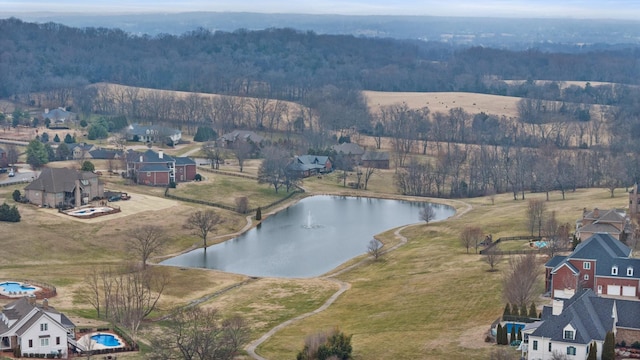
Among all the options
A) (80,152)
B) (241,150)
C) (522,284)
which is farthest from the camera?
(241,150)

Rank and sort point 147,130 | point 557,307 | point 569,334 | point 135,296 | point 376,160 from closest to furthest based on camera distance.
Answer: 1. point 569,334
2. point 557,307
3. point 135,296
4. point 376,160
5. point 147,130

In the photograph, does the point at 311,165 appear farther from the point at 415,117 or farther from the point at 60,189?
the point at 60,189

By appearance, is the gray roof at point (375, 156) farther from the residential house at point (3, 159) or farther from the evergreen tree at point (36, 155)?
the residential house at point (3, 159)

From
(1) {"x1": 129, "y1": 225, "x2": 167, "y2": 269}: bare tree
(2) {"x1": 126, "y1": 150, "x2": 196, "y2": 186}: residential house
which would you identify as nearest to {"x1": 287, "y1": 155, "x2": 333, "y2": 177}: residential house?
(2) {"x1": 126, "y1": 150, "x2": 196, "y2": 186}: residential house

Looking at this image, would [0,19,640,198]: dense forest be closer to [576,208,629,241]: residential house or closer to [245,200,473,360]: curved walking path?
[245,200,473,360]: curved walking path

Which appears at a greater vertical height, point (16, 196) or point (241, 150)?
Result: point (241, 150)

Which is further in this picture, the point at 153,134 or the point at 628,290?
the point at 153,134

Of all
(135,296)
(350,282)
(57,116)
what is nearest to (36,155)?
(57,116)
